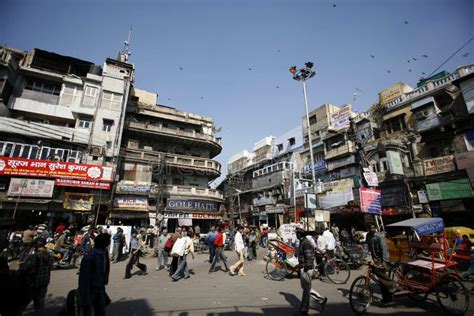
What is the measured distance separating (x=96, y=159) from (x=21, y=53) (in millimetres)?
14721

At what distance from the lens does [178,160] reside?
2767cm

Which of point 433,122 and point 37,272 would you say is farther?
point 433,122

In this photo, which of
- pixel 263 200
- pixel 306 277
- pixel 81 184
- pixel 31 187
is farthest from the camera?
pixel 263 200

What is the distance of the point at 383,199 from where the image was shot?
72.0ft

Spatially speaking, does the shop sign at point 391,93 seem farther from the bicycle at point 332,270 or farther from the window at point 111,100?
the window at point 111,100

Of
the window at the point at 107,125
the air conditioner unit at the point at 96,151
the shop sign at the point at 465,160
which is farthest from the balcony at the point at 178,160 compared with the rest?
the shop sign at the point at 465,160

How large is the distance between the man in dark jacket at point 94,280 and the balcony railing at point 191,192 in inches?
851

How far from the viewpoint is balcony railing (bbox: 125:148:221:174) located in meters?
25.6

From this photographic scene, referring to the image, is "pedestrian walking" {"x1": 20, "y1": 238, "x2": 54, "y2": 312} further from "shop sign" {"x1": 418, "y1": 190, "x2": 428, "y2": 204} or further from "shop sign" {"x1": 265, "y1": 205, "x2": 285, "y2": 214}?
"shop sign" {"x1": 265, "y1": 205, "x2": 285, "y2": 214}

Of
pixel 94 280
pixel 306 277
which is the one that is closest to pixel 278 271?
pixel 306 277

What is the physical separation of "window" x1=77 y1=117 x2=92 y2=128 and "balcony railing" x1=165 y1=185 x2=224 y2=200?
33.0 feet

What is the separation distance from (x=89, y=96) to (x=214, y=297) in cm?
2527

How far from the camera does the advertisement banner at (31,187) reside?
1795 centimetres

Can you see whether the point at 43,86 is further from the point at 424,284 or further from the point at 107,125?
the point at 424,284
